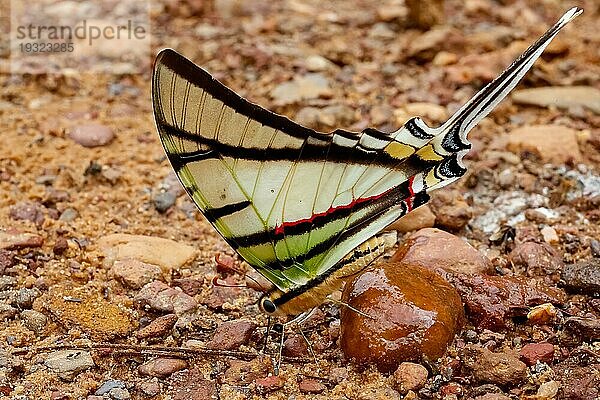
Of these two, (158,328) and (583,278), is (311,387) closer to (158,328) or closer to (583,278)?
(158,328)

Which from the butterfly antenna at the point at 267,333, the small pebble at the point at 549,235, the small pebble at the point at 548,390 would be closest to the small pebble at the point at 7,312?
the butterfly antenna at the point at 267,333

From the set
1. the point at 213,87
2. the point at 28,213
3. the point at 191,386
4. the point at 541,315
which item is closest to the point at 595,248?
the point at 541,315

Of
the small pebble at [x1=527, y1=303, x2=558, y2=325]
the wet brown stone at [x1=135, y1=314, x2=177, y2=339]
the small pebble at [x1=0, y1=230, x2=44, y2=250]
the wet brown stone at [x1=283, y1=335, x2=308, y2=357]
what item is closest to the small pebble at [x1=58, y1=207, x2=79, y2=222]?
the small pebble at [x1=0, y1=230, x2=44, y2=250]

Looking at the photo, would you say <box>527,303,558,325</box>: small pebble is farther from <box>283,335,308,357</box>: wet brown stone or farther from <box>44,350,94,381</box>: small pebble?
<box>44,350,94,381</box>: small pebble

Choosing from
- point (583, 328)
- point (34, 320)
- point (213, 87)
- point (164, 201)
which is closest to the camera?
point (213, 87)

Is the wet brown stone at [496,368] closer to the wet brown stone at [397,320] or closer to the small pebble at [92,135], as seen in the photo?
the wet brown stone at [397,320]
